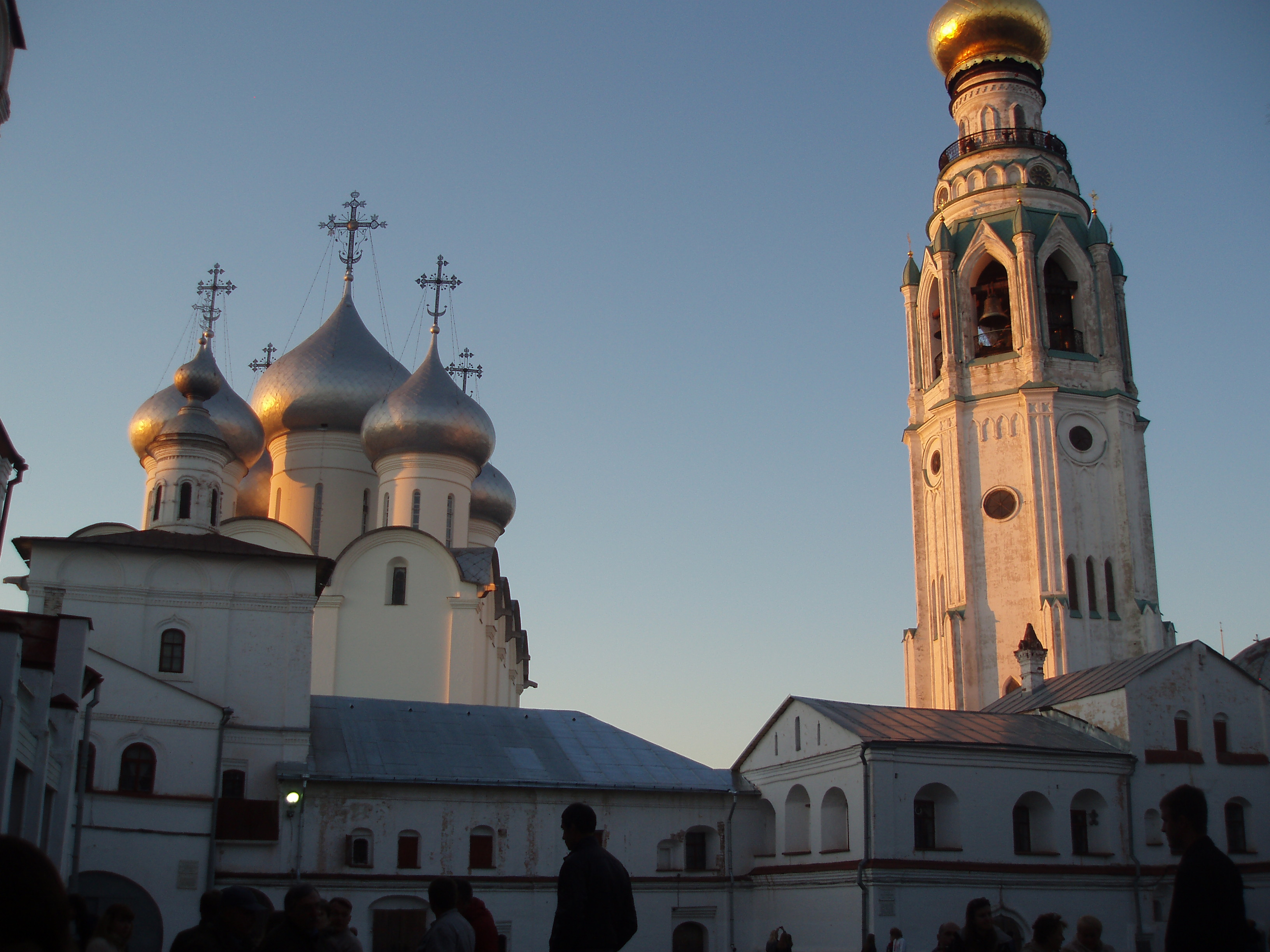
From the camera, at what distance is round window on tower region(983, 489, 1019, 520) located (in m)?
34.9

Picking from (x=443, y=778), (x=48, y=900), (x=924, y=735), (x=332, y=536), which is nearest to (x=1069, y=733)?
(x=924, y=735)

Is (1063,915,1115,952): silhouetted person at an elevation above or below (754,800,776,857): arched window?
below

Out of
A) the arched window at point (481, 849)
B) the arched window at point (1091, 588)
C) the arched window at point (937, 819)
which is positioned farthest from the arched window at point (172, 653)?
the arched window at point (1091, 588)

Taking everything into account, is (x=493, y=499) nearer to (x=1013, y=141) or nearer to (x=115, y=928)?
(x=1013, y=141)

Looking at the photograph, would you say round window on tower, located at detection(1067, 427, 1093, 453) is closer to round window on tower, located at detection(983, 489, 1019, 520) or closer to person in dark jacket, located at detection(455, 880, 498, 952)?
round window on tower, located at detection(983, 489, 1019, 520)

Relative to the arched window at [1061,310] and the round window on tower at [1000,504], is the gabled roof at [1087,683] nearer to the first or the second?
the round window on tower at [1000,504]

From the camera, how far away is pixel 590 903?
6.24m

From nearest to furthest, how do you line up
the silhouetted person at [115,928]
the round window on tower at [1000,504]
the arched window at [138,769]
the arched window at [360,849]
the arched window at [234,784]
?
the silhouetted person at [115,928]
the arched window at [138,769]
the arched window at [234,784]
the arched window at [360,849]
the round window on tower at [1000,504]

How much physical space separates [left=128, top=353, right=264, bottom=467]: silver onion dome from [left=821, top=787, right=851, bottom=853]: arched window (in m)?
17.8

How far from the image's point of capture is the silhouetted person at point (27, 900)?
288 centimetres

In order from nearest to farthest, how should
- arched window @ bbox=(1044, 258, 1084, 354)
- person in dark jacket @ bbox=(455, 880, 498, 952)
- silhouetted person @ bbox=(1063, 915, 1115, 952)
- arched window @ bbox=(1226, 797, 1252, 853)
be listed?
silhouetted person @ bbox=(1063, 915, 1115, 952)
person in dark jacket @ bbox=(455, 880, 498, 952)
arched window @ bbox=(1226, 797, 1252, 853)
arched window @ bbox=(1044, 258, 1084, 354)

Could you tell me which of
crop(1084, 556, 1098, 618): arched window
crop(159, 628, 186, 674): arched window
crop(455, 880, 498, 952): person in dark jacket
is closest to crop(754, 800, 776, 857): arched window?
crop(159, 628, 186, 674): arched window

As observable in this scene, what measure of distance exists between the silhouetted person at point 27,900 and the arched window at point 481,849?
2222 centimetres

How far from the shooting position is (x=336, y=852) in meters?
23.5
